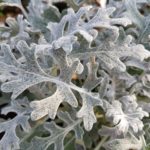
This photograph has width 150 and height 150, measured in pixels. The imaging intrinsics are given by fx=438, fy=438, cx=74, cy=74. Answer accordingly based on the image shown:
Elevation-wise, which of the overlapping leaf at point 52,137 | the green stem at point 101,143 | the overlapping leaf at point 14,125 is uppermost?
the overlapping leaf at point 14,125

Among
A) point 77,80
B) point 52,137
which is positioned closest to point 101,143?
point 52,137

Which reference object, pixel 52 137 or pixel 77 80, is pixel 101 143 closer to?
pixel 52 137

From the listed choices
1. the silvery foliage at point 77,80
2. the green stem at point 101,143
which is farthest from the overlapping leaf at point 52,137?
the green stem at point 101,143

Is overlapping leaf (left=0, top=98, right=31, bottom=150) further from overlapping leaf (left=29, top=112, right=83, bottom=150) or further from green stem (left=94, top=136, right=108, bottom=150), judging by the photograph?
green stem (left=94, top=136, right=108, bottom=150)

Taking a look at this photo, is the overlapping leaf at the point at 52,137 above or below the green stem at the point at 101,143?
above

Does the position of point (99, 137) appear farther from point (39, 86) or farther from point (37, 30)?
point (37, 30)

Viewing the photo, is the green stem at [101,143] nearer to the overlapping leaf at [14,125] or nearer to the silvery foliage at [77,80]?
the silvery foliage at [77,80]

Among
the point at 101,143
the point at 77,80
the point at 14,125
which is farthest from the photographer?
the point at 77,80

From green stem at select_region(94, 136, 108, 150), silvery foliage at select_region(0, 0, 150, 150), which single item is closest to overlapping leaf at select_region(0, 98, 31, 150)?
silvery foliage at select_region(0, 0, 150, 150)

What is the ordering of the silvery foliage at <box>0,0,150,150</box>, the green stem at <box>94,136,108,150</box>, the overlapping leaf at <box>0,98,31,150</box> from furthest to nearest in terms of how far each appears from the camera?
the green stem at <box>94,136,108,150</box>
the overlapping leaf at <box>0,98,31,150</box>
the silvery foliage at <box>0,0,150,150</box>
